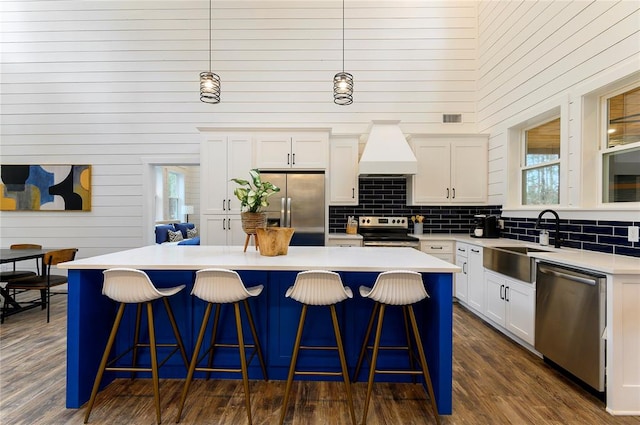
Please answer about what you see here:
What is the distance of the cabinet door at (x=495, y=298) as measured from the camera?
10.8ft

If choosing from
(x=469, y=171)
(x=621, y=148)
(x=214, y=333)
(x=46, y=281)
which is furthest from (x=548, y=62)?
(x=46, y=281)

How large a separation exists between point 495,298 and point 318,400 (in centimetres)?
230

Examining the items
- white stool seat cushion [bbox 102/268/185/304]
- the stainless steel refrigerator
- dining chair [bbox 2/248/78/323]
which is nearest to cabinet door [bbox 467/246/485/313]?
the stainless steel refrigerator

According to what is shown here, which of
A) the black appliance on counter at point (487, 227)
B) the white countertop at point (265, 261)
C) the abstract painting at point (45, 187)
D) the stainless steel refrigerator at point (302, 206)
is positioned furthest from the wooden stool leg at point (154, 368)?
the abstract painting at point (45, 187)

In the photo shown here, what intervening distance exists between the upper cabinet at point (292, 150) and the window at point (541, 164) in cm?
262

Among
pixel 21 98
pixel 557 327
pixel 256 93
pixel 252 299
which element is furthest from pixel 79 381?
pixel 21 98

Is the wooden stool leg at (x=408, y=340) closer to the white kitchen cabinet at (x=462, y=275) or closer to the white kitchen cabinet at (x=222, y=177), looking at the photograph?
the white kitchen cabinet at (x=462, y=275)

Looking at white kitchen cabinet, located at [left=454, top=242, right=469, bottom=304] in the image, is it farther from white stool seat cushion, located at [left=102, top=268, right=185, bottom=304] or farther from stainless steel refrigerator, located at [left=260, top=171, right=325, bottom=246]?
Result: white stool seat cushion, located at [left=102, top=268, right=185, bottom=304]

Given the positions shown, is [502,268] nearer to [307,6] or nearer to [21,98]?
[307,6]

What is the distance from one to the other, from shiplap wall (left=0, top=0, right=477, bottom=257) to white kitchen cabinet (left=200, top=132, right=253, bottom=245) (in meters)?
0.78

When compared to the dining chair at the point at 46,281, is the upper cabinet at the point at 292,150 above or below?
above

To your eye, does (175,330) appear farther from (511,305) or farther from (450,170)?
(450,170)

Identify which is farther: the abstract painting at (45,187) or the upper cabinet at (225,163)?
the abstract painting at (45,187)

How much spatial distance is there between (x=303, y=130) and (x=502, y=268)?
2.99m
